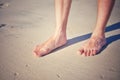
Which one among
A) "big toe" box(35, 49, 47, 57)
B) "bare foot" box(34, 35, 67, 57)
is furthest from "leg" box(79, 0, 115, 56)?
"big toe" box(35, 49, 47, 57)

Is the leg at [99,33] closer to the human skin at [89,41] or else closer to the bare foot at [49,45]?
the human skin at [89,41]

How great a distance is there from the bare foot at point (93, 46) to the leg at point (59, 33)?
279 millimetres

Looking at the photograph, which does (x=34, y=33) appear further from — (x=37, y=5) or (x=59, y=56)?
(x=37, y=5)

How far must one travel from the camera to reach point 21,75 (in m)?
1.78

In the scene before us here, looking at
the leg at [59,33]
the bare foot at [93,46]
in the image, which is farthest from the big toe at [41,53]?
the bare foot at [93,46]

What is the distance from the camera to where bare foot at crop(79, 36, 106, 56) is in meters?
2.06

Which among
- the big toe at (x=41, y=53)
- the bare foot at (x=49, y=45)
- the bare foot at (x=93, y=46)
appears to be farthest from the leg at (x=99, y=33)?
the big toe at (x=41, y=53)

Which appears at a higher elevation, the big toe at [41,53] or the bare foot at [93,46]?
the bare foot at [93,46]

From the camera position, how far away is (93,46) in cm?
212

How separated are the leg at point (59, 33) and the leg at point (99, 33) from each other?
11.4 inches

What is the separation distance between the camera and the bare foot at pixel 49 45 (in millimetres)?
2096

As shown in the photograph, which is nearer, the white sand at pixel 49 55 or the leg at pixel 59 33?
the white sand at pixel 49 55

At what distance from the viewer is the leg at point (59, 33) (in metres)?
2.12

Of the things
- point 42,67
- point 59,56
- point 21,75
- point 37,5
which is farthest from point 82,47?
point 37,5
